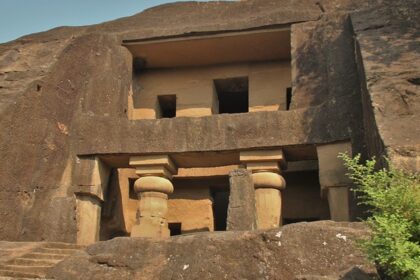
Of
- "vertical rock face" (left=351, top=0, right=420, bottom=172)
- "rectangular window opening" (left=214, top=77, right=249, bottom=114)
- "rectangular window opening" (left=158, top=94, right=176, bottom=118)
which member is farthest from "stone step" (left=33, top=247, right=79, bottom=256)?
"rectangular window opening" (left=214, top=77, right=249, bottom=114)

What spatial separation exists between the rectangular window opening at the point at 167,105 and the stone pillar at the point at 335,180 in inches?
188

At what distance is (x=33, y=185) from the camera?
28.2ft

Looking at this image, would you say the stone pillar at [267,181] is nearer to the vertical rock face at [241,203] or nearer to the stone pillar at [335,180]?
the stone pillar at [335,180]

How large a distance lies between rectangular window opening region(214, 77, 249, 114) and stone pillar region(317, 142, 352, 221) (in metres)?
4.05

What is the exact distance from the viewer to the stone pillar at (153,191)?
881 cm

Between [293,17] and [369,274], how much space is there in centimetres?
702

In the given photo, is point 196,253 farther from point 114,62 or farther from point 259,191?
point 114,62

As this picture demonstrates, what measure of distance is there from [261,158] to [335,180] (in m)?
1.40

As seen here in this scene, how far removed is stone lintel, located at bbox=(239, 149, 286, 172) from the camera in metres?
8.85

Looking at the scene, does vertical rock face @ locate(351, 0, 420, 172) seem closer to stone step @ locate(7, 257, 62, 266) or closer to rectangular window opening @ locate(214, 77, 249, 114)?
rectangular window opening @ locate(214, 77, 249, 114)

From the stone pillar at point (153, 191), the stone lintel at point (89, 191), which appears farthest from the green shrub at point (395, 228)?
the stone lintel at point (89, 191)

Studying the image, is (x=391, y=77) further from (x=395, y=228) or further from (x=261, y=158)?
(x=395, y=228)

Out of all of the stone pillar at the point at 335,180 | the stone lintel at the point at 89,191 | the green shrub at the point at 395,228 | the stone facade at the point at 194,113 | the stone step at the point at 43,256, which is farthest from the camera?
the stone lintel at the point at 89,191

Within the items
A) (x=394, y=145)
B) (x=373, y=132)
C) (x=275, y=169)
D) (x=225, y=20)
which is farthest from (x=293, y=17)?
(x=394, y=145)
